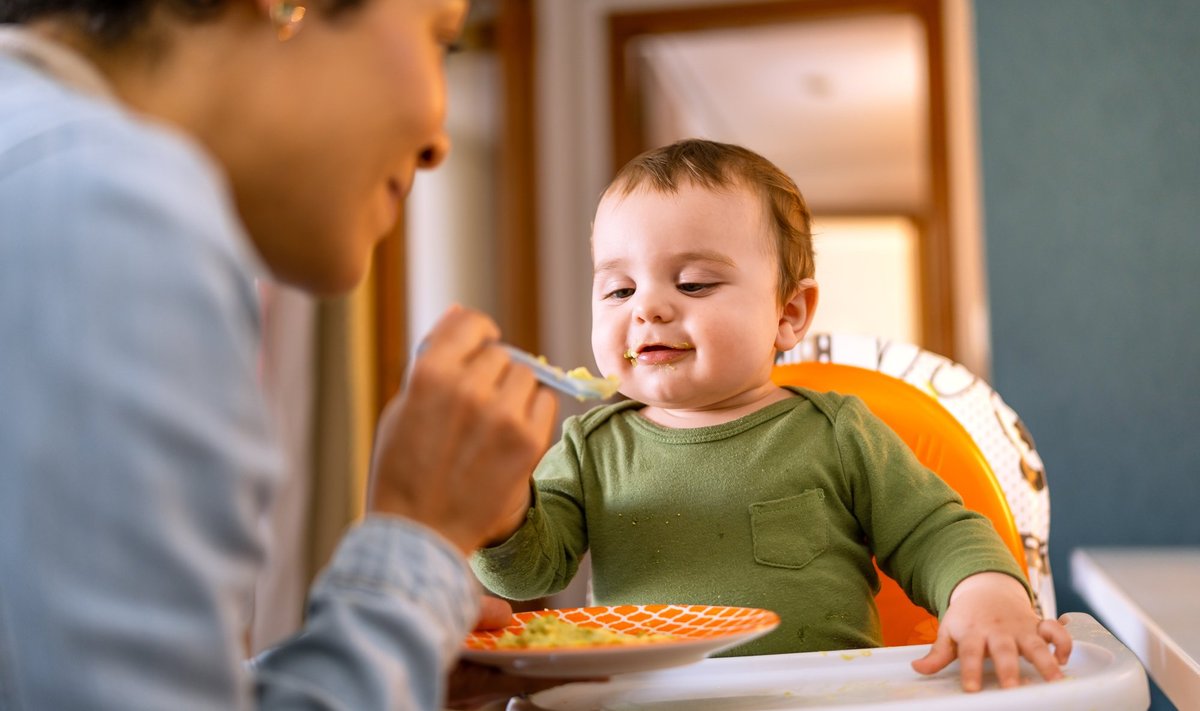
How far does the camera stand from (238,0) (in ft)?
1.98

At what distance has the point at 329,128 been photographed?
1.96 feet

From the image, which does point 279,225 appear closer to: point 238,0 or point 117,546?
point 238,0

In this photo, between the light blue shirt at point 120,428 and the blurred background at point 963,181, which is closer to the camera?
the light blue shirt at point 120,428

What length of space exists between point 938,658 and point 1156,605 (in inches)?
24.6

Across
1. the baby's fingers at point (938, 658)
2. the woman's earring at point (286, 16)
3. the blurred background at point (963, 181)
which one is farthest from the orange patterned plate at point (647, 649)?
the blurred background at point (963, 181)

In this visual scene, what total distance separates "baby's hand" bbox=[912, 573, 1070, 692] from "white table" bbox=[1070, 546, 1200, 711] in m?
0.19

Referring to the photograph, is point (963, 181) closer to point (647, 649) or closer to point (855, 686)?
point (855, 686)

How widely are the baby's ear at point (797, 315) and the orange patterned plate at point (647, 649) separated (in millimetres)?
426

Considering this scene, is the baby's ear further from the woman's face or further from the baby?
the woman's face

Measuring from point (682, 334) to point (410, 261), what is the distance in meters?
2.74

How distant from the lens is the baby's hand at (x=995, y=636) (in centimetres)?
77

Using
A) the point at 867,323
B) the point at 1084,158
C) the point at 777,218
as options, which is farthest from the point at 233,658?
the point at 867,323

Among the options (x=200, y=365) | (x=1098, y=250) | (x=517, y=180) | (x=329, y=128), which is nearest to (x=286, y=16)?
(x=329, y=128)

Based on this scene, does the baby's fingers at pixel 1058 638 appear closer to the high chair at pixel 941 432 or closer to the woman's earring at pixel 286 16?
the high chair at pixel 941 432
